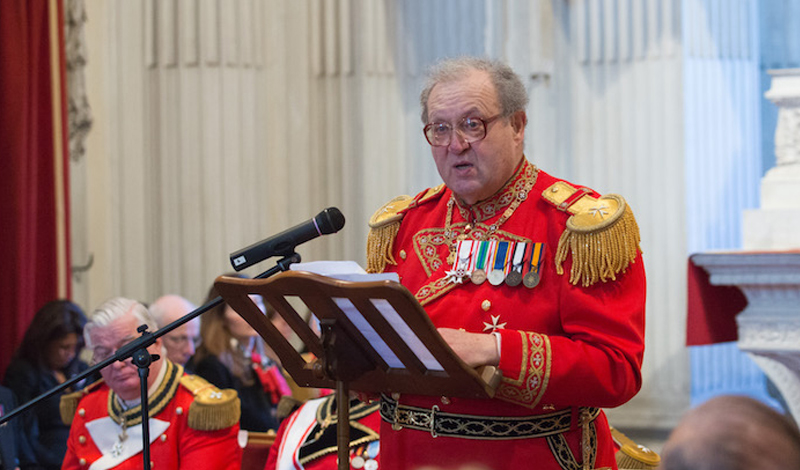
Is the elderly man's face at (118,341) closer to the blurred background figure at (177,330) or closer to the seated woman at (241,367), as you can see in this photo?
the seated woman at (241,367)

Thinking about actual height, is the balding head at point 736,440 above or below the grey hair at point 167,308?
above

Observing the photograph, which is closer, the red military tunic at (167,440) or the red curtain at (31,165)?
the red military tunic at (167,440)

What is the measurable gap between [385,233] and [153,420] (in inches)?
47.8

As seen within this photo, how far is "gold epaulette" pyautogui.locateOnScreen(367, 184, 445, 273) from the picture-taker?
2588mm

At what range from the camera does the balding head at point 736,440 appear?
986 mm

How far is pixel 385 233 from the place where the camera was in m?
2.60

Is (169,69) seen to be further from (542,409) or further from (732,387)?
(542,409)

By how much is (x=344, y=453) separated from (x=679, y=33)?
177 inches

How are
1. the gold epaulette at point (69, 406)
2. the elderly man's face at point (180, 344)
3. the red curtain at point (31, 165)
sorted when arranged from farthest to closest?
1. the red curtain at point (31, 165)
2. the elderly man's face at point (180, 344)
3. the gold epaulette at point (69, 406)

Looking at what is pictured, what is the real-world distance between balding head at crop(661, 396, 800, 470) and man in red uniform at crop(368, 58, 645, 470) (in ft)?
3.34

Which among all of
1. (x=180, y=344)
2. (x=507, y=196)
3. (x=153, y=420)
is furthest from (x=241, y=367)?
(x=507, y=196)

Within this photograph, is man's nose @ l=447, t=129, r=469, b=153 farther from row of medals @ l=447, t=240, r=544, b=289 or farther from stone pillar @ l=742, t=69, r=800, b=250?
stone pillar @ l=742, t=69, r=800, b=250

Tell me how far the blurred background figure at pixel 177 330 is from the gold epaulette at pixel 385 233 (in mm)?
2635

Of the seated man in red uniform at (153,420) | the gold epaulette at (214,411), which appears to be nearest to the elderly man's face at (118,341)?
the seated man in red uniform at (153,420)
